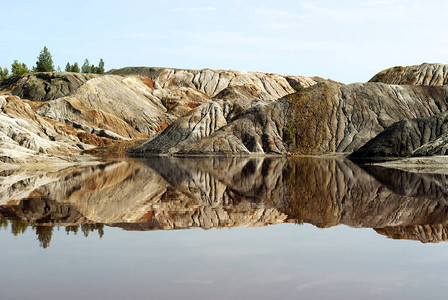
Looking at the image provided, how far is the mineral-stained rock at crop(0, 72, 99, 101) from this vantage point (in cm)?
14262

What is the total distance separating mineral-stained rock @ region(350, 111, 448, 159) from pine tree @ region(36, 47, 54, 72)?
428 ft

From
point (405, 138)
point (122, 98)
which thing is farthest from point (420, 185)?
point (122, 98)

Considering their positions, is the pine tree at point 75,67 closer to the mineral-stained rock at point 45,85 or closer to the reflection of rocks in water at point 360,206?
the mineral-stained rock at point 45,85

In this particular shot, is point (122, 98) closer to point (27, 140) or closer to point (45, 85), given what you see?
point (45, 85)

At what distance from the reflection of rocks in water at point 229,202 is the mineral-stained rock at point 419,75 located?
101m

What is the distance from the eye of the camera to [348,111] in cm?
9525

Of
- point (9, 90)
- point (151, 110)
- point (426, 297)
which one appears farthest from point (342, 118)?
point (9, 90)

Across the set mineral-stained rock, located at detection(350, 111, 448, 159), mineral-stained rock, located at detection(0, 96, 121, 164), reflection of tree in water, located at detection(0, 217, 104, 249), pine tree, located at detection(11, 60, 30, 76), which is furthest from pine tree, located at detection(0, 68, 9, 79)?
reflection of tree in water, located at detection(0, 217, 104, 249)

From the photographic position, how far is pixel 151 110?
138500 mm

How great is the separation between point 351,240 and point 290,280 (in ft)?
17.2

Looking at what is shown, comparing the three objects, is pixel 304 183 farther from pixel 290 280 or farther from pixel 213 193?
pixel 290 280

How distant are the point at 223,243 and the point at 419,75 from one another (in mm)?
127060

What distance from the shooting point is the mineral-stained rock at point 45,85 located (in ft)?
468

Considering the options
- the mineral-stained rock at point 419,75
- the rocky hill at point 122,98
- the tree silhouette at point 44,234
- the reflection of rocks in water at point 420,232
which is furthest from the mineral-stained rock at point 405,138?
the tree silhouette at point 44,234
